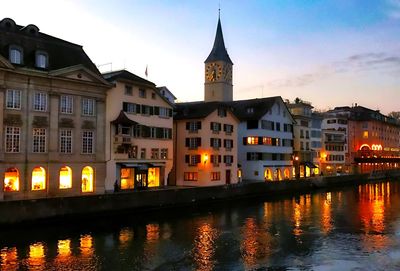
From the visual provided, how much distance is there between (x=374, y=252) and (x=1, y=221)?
32983 mm

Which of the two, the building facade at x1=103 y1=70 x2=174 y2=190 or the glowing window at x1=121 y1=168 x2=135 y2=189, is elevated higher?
the building facade at x1=103 y1=70 x2=174 y2=190

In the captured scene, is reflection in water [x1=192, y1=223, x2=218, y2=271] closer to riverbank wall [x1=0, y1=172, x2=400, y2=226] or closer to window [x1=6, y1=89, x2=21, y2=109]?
riverbank wall [x1=0, y1=172, x2=400, y2=226]

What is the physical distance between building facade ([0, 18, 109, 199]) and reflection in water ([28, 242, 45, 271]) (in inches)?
529

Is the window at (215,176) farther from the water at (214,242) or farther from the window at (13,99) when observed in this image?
the window at (13,99)

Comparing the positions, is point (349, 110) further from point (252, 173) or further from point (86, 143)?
point (86, 143)

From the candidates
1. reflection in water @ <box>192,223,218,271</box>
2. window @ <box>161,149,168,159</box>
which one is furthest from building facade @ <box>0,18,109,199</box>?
reflection in water @ <box>192,223,218,271</box>

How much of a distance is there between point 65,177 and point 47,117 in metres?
7.46

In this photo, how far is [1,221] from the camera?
42.9m

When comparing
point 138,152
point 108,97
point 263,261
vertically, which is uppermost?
point 108,97

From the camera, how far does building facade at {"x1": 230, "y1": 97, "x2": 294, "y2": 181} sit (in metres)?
88.2

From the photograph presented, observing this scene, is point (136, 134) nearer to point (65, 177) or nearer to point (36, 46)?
point (65, 177)

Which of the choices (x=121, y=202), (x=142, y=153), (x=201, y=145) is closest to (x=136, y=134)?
(x=142, y=153)

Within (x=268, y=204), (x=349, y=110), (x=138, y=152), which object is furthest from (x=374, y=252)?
(x=349, y=110)

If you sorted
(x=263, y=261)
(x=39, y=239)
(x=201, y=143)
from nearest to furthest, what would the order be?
Answer: (x=263, y=261)
(x=39, y=239)
(x=201, y=143)
